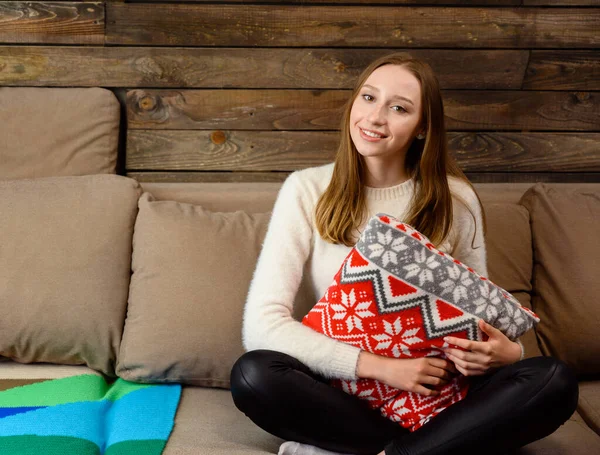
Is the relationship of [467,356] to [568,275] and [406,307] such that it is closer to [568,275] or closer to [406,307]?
[406,307]

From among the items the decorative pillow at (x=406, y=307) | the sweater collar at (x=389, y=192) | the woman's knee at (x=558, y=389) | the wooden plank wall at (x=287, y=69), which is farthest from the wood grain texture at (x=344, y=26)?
the woman's knee at (x=558, y=389)

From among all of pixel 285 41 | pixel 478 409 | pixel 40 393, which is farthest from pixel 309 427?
pixel 285 41

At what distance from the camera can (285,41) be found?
76.4 inches

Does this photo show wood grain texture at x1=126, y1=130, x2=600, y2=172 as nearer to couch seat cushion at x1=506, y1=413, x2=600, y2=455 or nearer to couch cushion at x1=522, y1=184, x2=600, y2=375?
couch cushion at x1=522, y1=184, x2=600, y2=375

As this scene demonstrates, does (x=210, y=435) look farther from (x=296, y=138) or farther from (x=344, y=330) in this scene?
(x=296, y=138)

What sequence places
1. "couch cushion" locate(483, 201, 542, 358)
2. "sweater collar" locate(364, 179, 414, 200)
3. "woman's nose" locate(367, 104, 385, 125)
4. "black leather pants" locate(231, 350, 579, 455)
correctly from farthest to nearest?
"couch cushion" locate(483, 201, 542, 358) → "sweater collar" locate(364, 179, 414, 200) → "woman's nose" locate(367, 104, 385, 125) → "black leather pants" locate(231, 350, 579, 455)

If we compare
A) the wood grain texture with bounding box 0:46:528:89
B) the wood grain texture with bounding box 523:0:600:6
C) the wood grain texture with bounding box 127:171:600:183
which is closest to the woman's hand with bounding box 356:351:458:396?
the wood grain texture with bounding box 127:171:600:183

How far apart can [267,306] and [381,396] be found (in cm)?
29

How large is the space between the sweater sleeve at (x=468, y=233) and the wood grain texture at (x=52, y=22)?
1.08m

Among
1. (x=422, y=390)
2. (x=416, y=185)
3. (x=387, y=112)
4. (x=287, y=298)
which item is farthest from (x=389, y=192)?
(x=422, y=390)

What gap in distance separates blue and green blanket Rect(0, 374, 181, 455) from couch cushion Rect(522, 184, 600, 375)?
89 centimetres

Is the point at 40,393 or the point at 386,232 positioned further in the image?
the point at 40,393

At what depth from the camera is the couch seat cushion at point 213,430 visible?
4.12 feet

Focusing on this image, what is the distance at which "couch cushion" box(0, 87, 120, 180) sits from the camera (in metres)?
1.78
